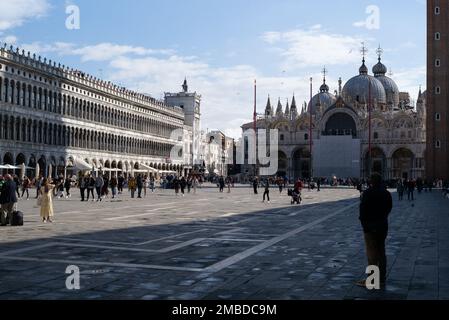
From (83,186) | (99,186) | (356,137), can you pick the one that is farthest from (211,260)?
(356,137)

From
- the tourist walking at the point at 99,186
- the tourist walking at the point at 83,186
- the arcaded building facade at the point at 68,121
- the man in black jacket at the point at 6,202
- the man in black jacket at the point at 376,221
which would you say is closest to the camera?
the man in black jacket at the point at 376,221

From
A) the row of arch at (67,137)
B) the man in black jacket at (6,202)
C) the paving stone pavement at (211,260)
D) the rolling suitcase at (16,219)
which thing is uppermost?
the row of arch at (67,137)

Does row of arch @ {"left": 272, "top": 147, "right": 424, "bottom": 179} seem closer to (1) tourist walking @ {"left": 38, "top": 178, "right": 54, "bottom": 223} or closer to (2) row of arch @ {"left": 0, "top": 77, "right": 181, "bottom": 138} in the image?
(2) row of arch @ {"left": 0, "top": 77, "right": 181, "bottom": 138}

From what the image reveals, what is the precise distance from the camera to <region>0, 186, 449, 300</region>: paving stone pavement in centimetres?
762

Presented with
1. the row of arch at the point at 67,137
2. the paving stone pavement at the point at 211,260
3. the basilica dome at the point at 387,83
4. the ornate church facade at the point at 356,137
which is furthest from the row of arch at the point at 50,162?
the basilica dome at the point at 387,83

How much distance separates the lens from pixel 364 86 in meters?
110

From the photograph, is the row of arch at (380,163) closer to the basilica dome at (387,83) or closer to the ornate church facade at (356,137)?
the ornate church facade at (356,137)

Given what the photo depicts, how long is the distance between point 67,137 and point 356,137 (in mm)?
54400

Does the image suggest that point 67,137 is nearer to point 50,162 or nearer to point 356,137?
point 50,162

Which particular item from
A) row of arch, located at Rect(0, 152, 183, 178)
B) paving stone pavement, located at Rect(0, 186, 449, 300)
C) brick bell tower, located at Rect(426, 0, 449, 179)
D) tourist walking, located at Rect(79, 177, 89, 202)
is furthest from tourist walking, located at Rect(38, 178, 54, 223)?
brick bell tower, located at Rect(426, 0, 449, 179)

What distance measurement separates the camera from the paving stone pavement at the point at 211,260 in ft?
25.0

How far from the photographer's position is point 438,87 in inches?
2657
